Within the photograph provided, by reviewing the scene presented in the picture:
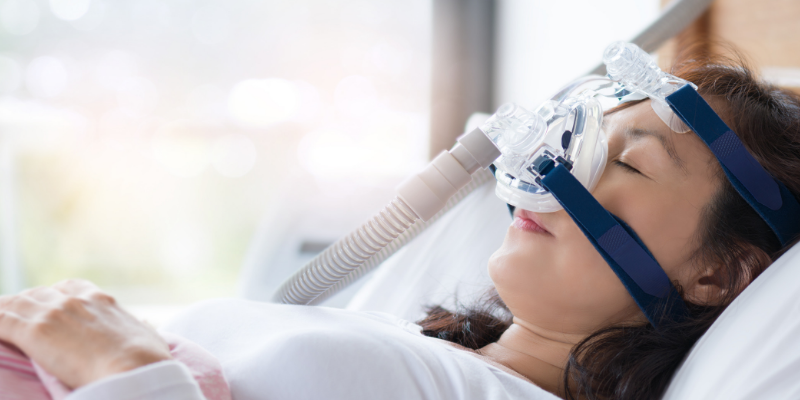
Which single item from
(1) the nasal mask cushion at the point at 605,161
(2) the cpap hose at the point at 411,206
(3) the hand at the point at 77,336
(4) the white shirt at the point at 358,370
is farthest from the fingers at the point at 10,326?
(1) the nasal mask cushion at the point at 605,161

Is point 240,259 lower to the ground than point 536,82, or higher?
lower

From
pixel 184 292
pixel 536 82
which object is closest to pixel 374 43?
pixel 536 82

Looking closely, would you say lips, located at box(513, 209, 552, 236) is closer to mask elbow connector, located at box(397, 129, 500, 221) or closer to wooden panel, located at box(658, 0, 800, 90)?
mask elbow connector, located at box(397, 129, 500, 221)

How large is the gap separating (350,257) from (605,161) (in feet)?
1.56

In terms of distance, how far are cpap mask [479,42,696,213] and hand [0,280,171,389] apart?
613 mm

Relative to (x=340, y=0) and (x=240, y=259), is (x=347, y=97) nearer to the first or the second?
(x=340, y=0)

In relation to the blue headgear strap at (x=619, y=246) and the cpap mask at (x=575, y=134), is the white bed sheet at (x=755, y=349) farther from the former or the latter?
the cpap mask at (x=575, y=134)

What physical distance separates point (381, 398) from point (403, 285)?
85 centimetres

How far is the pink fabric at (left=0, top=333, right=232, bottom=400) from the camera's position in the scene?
70 centimetres

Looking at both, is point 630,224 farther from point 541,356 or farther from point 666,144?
point 541,356

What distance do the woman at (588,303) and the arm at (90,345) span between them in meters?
0.03

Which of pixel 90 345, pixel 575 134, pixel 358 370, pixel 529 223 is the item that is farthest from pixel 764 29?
pixel 90 345

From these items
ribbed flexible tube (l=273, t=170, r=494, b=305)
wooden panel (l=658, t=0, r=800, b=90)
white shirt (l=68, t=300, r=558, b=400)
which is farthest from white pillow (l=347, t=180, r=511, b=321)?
wooden panel (l=658, t=0, r=800, b=90)

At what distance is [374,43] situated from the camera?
121 inches
